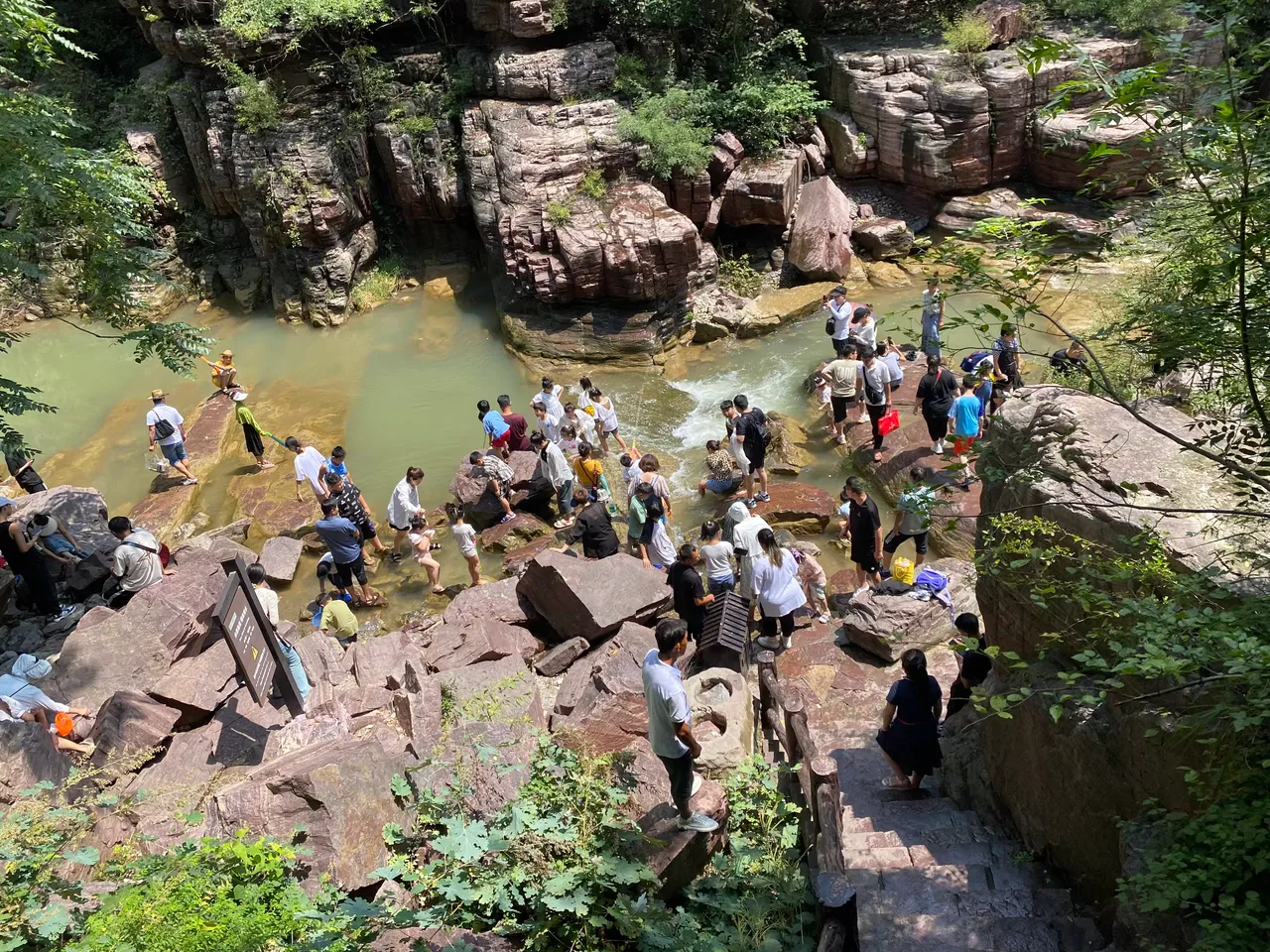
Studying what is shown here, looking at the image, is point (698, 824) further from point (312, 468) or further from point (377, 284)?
point (377, 284)

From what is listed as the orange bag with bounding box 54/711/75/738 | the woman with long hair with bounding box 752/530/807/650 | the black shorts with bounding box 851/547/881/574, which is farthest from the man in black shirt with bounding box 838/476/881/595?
the orange bag with bounding box 54/711/75/738

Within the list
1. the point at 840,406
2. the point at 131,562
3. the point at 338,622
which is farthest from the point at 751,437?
the point at 131,562

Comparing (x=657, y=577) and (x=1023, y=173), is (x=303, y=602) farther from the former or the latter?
(x=1023, y=173)

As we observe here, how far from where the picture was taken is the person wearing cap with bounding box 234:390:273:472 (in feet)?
43.1

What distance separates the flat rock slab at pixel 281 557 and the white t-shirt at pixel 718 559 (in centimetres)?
570

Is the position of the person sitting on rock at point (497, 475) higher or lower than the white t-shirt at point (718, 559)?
lower

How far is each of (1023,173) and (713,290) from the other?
6.91 m

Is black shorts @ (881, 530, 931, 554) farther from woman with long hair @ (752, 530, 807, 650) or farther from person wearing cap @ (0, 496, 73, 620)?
person wearing cap @ (0, 496, 73, 620)

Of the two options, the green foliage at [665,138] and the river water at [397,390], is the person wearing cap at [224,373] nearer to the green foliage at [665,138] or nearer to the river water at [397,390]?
the river water at [397,390]

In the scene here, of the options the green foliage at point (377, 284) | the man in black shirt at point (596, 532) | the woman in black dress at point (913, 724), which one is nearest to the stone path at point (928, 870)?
the woman in black dress at point (913, 724)

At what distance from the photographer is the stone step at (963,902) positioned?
5.17 metres

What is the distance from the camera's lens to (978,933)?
4.94m

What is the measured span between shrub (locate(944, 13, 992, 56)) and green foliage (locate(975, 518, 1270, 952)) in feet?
50.3

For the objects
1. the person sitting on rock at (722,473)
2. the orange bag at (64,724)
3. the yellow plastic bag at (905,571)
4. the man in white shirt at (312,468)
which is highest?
the yellow plastic bag at (905,571)
